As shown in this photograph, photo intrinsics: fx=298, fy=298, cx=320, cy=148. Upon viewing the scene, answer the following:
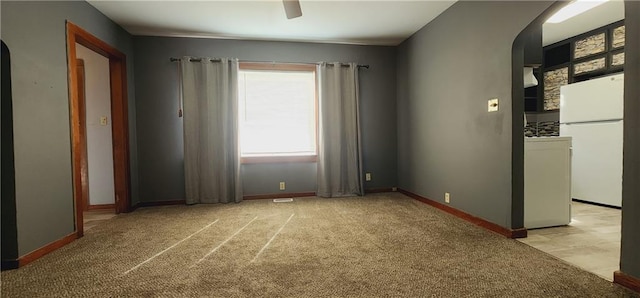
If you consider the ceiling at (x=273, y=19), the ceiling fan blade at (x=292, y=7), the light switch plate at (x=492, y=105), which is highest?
the ceiling at (x=273, y=19)

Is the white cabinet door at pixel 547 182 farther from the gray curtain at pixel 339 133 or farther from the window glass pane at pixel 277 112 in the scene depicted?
the window glass pane at pixel 277 112

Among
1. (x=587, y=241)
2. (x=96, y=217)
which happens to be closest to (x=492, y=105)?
(x=587, y=241)

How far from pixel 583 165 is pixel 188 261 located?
16.1ft

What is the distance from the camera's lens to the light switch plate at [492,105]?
2783mm

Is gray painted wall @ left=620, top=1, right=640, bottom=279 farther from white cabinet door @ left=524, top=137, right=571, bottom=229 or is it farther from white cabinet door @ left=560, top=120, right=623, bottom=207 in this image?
white cabinet door @ left=560, top=120, right=623, bottom=207

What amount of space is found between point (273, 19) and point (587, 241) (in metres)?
3.88

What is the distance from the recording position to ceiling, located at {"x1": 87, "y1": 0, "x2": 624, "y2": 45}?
10.7 ft

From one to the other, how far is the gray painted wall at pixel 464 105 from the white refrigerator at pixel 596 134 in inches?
61.8

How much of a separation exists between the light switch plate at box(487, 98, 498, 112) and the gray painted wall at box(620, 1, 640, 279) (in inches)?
41.3

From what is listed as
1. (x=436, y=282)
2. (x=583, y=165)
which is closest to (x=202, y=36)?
(x=436, y=282)

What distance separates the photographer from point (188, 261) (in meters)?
2.21

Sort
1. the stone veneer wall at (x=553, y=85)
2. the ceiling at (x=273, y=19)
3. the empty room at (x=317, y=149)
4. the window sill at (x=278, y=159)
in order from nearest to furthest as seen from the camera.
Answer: the empty room at (x=317, y=149) → the ceiling at (x=273, y=19) → the window sill at (x=278, y=159) → the stone veneer wall at (x=553, y=85)

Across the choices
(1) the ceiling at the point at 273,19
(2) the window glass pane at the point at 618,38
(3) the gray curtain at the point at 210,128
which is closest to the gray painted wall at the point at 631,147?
(1) the ceiling at the point at 273,19

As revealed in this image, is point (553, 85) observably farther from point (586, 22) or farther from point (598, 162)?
point (598, 162)
